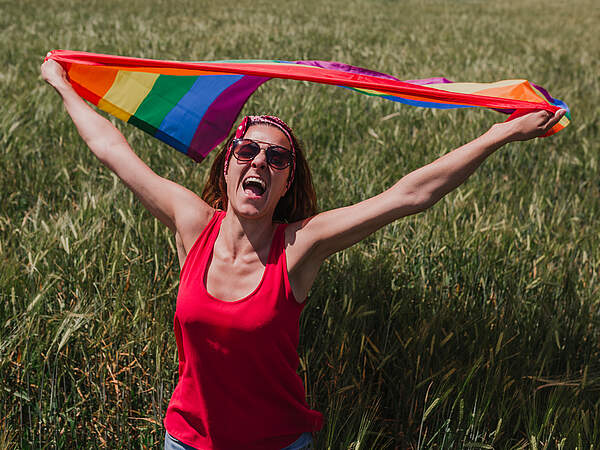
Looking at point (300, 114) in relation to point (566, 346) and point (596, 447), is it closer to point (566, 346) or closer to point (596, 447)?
point (566, 346)

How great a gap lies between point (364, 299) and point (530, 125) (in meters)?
1.25

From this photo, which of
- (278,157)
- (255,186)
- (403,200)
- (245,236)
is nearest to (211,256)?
(245,236)

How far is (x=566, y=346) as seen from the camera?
2504mm

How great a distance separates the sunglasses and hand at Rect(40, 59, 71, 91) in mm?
786

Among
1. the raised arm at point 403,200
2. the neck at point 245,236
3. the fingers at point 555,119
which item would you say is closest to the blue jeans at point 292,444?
the raised arm at point 403,200

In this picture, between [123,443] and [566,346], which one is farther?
[566,346]

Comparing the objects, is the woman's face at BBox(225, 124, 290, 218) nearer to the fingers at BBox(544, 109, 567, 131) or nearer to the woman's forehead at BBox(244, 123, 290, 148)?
the woman's forehead at BBox(244, 123, 290, 148)

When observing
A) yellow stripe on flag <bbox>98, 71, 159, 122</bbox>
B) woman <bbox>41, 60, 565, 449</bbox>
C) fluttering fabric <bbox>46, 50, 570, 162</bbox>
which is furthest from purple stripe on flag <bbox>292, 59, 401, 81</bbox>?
yellow stripe on flag <bbox>98, 71, 159, 122</bbox>

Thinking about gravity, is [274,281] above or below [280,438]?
above

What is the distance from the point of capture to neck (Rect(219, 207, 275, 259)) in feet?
5.57

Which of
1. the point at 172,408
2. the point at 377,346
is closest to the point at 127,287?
the point at 172,408

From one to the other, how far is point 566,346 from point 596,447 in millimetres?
629

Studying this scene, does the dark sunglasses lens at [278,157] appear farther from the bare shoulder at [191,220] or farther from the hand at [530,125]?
the hand at [530,125]

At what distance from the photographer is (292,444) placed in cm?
168
